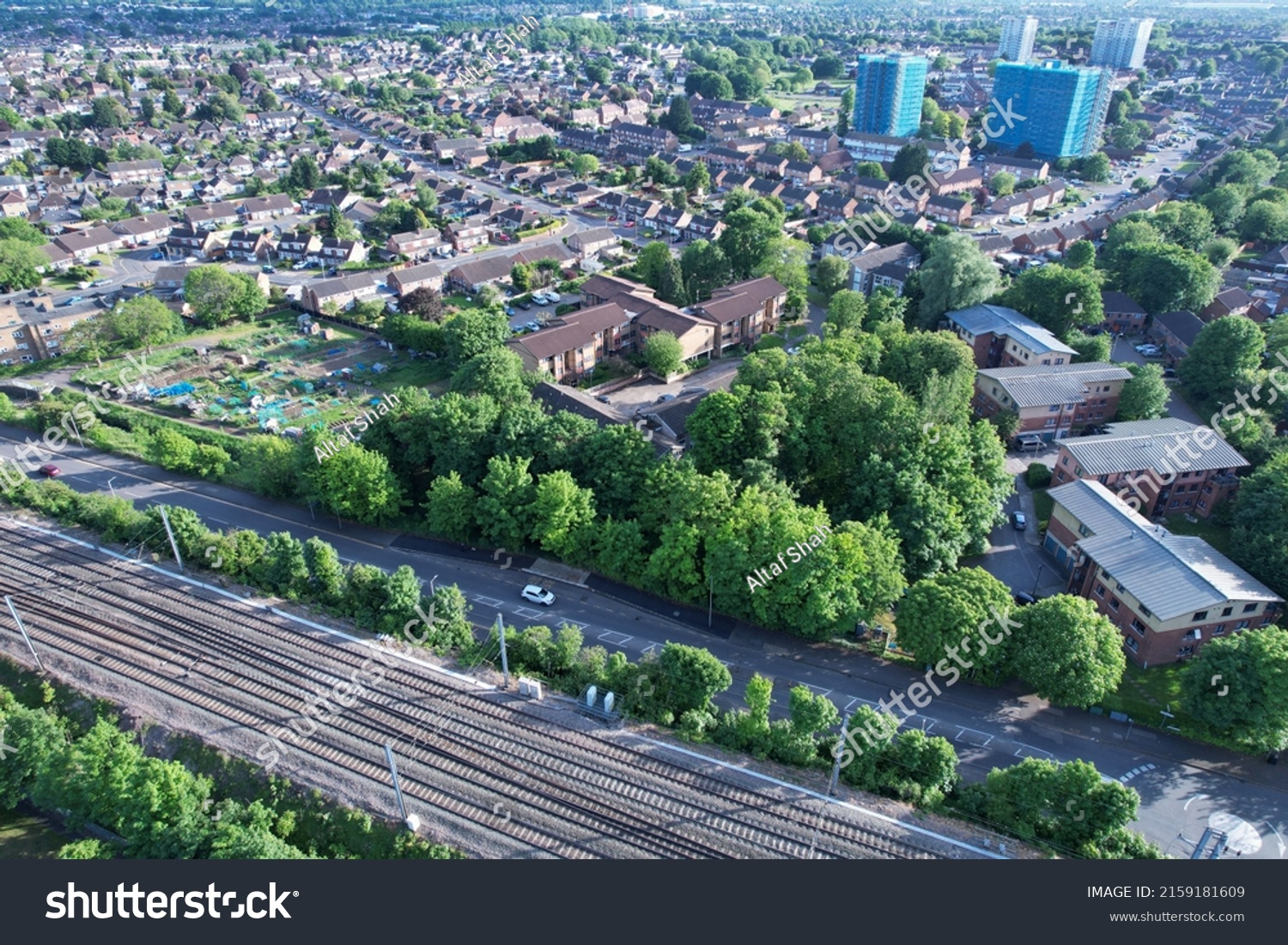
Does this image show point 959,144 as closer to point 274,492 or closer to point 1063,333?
point 1063,333

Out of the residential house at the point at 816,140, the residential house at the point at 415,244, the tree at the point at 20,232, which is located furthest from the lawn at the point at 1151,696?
the residential house at the point at 816,140

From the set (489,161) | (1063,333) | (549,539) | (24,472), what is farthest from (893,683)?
(489,161)

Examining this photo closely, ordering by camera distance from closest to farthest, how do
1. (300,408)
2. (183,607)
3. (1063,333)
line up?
Answer: (183,607) → (300,408) → (1063,333)

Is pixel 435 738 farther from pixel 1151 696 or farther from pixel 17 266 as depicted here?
pixel 17 266

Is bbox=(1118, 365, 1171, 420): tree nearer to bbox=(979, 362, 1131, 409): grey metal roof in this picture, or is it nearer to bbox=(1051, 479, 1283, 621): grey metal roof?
bbox=(979, 362, 1131, 409): grey metal roof

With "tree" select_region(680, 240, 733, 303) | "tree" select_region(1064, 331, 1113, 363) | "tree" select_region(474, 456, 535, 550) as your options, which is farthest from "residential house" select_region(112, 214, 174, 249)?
"tree" select_region(1064, 331, 1113, 363)

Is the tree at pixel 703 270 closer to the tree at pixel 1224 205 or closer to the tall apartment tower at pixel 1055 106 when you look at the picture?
the tree at pixel 1224 205
